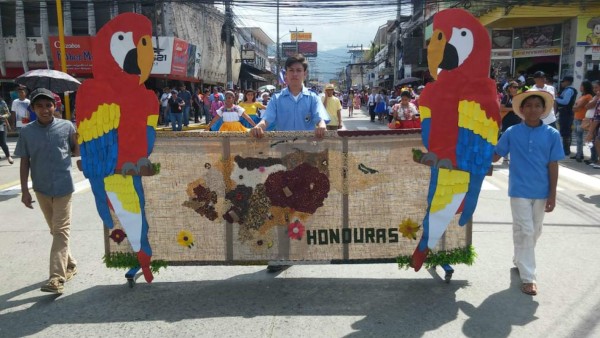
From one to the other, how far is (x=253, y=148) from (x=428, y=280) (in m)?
1.89

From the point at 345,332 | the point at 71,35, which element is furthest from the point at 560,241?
the point at 71,35

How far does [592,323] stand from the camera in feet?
11.3

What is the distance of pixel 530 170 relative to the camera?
3943mm

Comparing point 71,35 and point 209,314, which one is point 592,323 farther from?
point 71,35

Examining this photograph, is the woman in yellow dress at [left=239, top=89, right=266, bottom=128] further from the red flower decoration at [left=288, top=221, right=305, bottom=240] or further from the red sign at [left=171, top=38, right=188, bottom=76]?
the red sign at [left=171, top=38, right=188, bottom=76]

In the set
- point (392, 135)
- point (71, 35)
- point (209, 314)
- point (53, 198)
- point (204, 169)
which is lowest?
point (209, 314)

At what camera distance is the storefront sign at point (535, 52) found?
21703 millimetres

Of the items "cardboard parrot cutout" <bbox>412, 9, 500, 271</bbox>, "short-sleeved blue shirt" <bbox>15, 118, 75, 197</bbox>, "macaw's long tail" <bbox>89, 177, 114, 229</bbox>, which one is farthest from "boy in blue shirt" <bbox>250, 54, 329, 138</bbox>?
"short-sleeved blue shirt" <bbox>15, 118, 75, 197</bbox>

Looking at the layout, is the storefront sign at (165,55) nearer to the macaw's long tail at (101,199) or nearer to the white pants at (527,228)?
the macaw's long tail at (101,199)

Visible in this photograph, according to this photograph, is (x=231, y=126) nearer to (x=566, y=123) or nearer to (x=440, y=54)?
(x=440, y=54)

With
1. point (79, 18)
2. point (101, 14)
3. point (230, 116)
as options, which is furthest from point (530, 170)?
point (79, 18)

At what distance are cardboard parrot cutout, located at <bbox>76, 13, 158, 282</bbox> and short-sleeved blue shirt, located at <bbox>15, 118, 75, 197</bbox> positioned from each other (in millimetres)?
356

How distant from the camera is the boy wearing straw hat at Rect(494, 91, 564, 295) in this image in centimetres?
392

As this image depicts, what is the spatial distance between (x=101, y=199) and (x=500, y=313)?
10.6 feet
